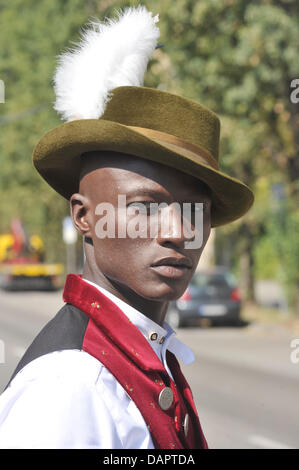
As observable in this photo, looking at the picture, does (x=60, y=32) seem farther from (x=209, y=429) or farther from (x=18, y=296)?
(x=209, y=429)

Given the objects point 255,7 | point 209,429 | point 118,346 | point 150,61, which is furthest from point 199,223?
point 255,7

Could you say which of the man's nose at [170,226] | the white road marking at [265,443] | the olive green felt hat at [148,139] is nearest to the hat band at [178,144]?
the olive green felt hat at [148,139]

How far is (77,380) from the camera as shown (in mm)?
1483

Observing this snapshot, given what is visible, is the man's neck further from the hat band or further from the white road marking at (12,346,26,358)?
the white road marking at (12,346,26,358)

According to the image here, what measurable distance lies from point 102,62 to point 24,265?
1250 inches

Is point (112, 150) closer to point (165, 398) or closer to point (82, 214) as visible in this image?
point (82, 214)

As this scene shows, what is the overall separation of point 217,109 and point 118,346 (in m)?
14.2

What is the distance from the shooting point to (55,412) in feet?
4.65

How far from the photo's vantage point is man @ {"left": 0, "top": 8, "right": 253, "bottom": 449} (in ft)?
4.90

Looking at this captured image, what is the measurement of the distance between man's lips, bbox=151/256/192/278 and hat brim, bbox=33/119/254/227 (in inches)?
8.2

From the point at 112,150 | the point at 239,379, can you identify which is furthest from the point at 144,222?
the point at 239,379

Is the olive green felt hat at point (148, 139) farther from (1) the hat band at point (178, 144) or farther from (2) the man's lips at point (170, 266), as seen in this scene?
(2) the man's lips at point (170, 266)

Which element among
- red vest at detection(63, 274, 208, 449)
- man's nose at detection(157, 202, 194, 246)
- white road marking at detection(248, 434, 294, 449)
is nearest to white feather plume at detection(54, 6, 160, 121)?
man's nose at detection(157, 202, 194, 246)

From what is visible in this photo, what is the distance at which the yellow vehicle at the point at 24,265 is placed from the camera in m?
32.0
